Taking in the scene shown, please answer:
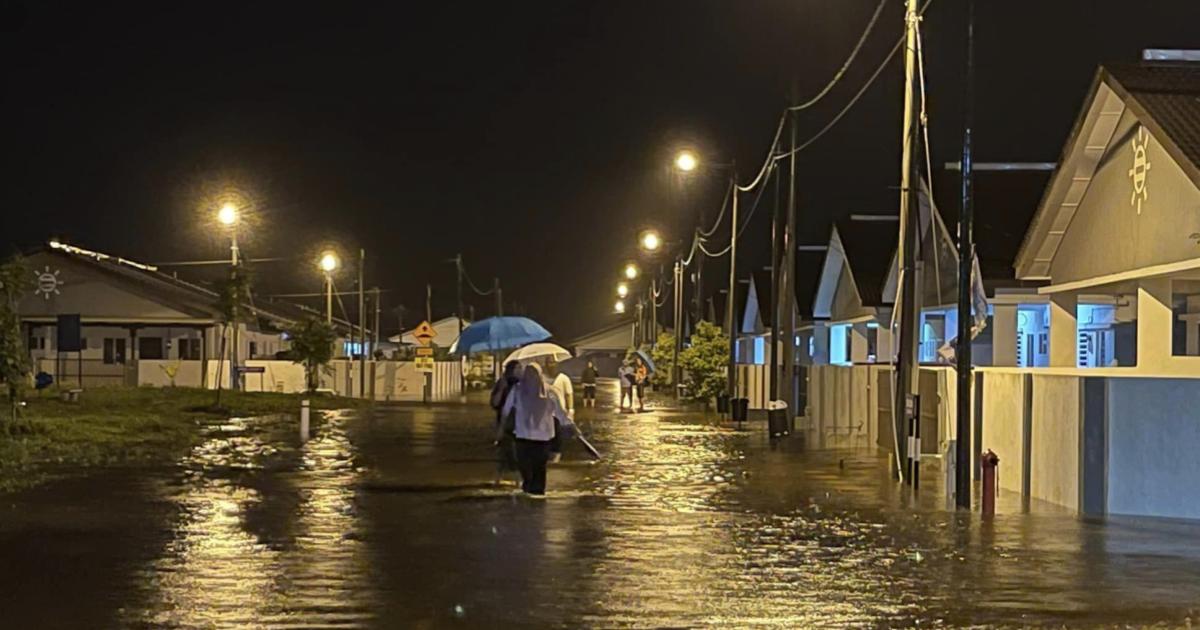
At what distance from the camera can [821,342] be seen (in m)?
52.7

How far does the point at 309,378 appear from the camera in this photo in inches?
2057

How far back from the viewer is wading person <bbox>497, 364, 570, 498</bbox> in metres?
18.4

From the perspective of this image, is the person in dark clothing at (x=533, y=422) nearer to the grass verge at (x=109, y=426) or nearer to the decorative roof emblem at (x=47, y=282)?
the grass verge at (x=109, y=426)

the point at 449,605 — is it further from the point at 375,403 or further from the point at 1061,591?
the point at 375,403

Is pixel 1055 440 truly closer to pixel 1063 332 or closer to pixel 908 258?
pixel 908 258

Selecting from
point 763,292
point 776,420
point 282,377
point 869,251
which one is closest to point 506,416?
point 776,420

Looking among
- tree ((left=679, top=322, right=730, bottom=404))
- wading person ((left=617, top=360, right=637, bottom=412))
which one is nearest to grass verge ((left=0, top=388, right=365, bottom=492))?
wading person ((left=617, top=360, right=637, bottom=412))

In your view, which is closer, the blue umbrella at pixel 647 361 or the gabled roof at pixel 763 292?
the blue umbrella at pixel 647 361

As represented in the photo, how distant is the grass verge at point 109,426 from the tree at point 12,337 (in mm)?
699

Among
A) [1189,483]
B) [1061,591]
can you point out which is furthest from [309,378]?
[1061,591]

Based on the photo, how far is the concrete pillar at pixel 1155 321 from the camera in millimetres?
22094

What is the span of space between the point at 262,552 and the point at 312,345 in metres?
37.8

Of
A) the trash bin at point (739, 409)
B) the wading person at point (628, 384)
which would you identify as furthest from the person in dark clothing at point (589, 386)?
the trash bin at point (739, 409)

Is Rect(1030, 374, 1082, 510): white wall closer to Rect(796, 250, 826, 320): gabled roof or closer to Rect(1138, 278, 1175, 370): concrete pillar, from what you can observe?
Rect(1138, 278, 1175, 370): concrete pillar
